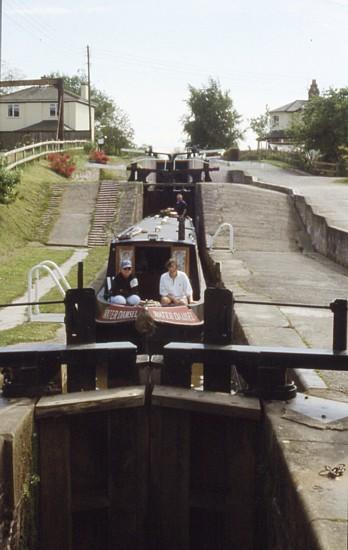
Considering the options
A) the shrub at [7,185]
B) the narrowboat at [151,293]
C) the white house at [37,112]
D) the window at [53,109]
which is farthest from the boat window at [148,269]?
the window at [53,109]

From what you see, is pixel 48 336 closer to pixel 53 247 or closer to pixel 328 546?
pixel 328 546

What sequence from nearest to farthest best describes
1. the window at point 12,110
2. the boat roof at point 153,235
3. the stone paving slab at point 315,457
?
the stone paving slab at point 315,457 → the boat roof at point 153,235 → the window at point 12,110

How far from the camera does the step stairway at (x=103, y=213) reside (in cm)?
2550

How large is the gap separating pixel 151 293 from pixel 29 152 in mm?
23610

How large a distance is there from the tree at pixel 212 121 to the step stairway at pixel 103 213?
152 feet

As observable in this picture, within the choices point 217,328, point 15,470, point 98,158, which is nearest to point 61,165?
point 98,158

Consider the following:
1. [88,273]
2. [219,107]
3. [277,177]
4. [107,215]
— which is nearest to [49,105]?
[219,107]

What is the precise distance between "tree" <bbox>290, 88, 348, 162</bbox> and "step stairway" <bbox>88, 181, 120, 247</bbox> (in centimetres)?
2079

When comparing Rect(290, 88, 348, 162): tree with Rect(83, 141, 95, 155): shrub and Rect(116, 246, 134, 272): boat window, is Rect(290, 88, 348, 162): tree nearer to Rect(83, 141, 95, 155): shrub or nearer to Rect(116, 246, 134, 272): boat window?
Rect(83, 141, 95, 155): shrub

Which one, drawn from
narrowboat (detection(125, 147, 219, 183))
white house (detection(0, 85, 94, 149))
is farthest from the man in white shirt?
white house (detection(0, 85, 94, 149))

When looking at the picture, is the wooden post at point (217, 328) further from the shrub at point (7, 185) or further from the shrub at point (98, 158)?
the shrub at point (98, 158)

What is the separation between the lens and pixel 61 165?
35000 millimetres

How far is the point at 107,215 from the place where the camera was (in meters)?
27.6

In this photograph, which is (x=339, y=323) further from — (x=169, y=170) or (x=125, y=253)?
(x=169, y=170)
